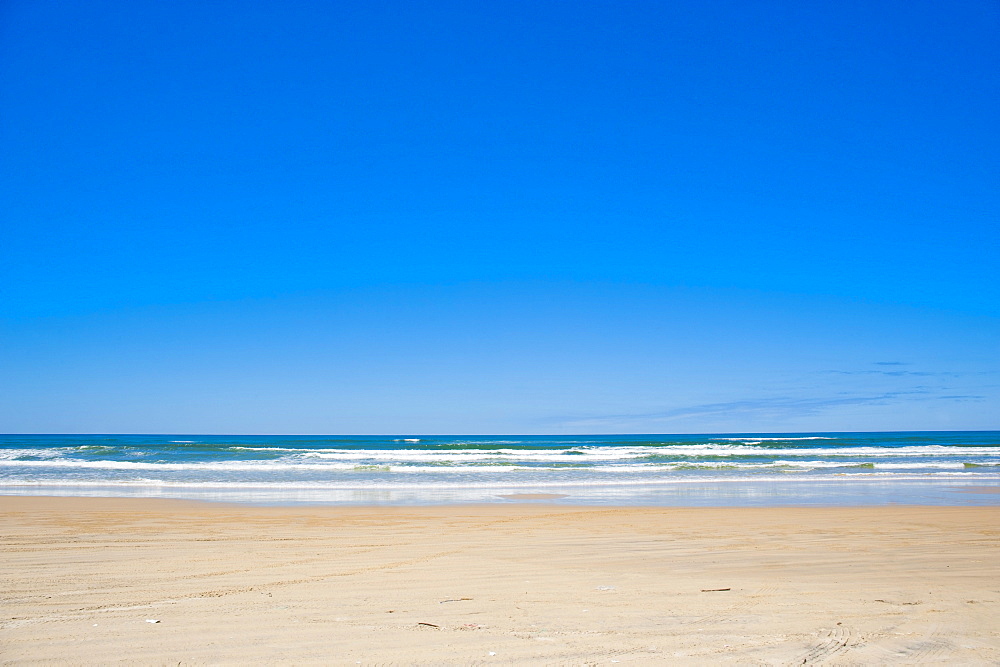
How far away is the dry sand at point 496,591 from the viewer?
4.48 meters

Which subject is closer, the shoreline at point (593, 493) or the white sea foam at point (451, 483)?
the shoreline at point (593, 493)

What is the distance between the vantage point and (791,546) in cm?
899

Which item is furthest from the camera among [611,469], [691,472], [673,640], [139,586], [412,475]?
[611,469]

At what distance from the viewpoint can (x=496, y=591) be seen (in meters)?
6.21

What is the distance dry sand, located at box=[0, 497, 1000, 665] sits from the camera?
448 cm

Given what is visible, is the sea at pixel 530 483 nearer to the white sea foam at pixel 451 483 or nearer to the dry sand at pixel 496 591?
the white sea foam at pixel 451 483

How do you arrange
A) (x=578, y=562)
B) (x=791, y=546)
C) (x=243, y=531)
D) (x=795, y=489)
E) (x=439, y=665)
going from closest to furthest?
(x=439, y=665) < (x=578, y=562) < (x=791, y=546) < (x=243, y=531) < (x=795, y=489)

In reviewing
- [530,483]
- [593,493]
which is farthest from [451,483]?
[593,493]

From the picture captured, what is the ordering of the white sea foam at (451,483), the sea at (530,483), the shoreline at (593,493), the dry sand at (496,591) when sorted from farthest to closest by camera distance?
the white sea foam at (451,483), the sea at (530,483), the shoreline at (593,493), the dry sand at (496,591)

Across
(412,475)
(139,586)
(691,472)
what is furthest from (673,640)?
(691,472)

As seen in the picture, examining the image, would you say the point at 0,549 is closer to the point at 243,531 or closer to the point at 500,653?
the point at 243,531

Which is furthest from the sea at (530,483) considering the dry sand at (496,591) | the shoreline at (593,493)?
the dry sand at (496,591)

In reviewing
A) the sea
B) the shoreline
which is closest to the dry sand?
the shoreline

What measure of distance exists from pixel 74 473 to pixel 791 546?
2543cm
